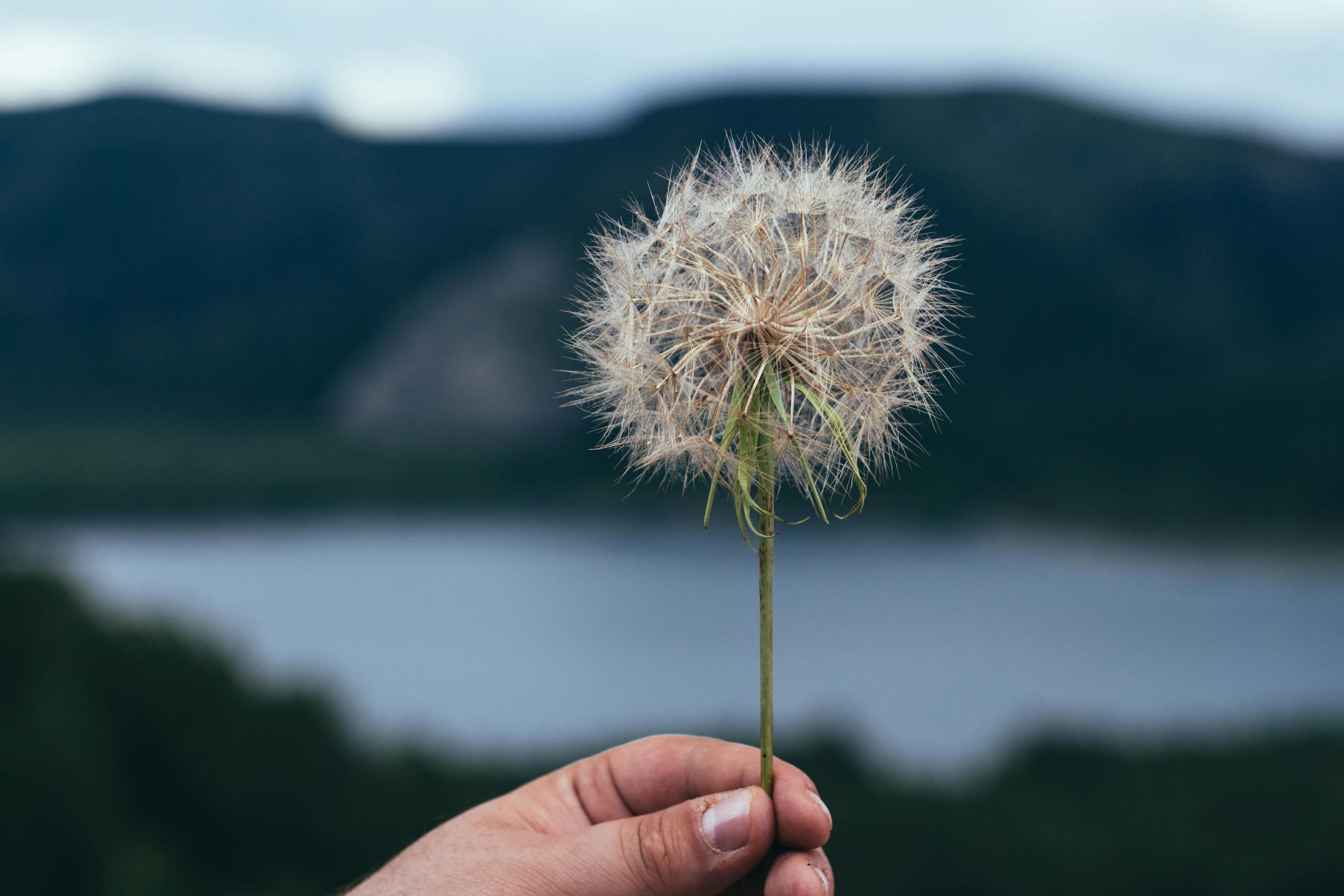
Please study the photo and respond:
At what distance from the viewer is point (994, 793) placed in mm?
80750

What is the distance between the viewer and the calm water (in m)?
90.6

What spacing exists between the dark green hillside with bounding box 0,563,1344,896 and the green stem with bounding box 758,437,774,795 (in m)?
48.3

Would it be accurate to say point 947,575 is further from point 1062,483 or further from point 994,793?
point 994,793

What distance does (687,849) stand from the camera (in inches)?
136

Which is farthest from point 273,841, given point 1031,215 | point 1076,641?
point 1076,641

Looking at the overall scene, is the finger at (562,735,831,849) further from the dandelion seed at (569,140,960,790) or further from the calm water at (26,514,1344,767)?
the calm water at (26,514,1344,767)

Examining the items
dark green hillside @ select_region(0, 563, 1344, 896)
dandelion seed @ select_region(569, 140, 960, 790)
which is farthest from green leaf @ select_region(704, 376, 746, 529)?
dark green hillside @ select_region(0, 563, 1344, 896)

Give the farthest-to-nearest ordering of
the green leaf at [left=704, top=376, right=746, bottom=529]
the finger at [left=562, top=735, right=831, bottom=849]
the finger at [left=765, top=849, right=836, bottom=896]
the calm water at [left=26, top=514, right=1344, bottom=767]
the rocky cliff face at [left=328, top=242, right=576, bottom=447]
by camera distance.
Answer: the rocky cliff face at [left=328, top=242, right=576, bottom=447]
the calm water at [left=26, top=514, right=1344, bottom=767]
the finger at [left=562, top=735, right=831, bottom=849]
the finger at [left=765, top=849, right=836, bottom=896]
the green leaf at [left=704, top=376, right=746, bottom=529]

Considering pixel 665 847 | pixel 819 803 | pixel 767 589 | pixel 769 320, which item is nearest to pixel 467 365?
pixel 769 320

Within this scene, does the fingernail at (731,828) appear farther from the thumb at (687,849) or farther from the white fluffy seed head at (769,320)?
the white fluffy seed head at (769,320)

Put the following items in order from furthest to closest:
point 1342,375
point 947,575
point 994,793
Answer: point 947,575 → point 1342,375 → point 994,793

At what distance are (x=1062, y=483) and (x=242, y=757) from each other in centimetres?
7584

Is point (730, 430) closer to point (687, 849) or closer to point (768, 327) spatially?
point (768, 327)

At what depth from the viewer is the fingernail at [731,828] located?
345 cm
